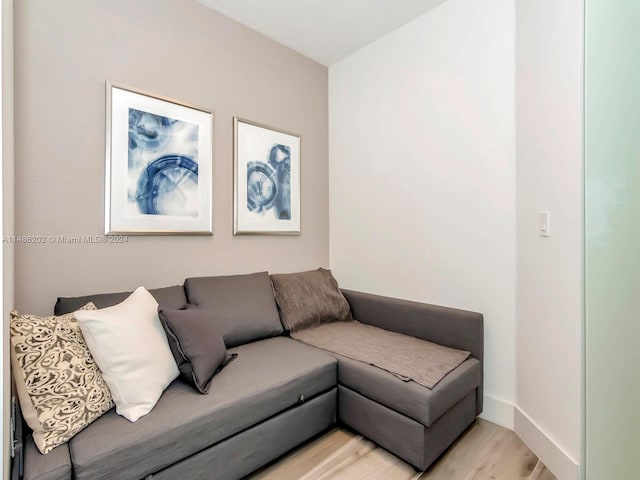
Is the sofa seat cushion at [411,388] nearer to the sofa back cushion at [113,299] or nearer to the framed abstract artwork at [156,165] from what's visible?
the sofa back cushion at [113,299]

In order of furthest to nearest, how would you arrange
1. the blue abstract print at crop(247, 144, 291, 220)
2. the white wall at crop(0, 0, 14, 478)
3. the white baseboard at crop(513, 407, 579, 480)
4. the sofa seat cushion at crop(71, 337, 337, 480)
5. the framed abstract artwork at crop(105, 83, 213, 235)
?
1. the blue abstract print at crop(247, 144, 291, 220)
2. the framed abstract artwork at crop(105, 83, 213, 235)
3. the white baseboard at crop(513, 407, 579, 480)
4. the sofa seat cushion at crop(71, 337, 337, 480)
5. the white wall at crop(0, 0, 14, 478)

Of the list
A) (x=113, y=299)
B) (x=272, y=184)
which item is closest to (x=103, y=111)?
(x=113, y=299)

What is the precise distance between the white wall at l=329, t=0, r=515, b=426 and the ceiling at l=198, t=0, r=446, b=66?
0.37 feet

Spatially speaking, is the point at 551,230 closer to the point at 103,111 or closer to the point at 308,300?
the point at 308,300

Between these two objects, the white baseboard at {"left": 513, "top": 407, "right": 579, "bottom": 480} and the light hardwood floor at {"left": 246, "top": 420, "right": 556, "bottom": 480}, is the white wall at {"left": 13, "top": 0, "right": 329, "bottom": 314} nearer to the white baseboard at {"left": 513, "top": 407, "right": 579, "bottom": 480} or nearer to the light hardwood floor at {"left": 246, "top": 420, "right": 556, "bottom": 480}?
the light hardwood floor at {"left": 246, "top": 420, "right": 556, "bottom": 480}

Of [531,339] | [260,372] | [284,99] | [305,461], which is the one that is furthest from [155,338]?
[284,99]

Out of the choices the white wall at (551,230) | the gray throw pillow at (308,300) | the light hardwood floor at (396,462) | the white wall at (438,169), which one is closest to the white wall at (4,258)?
the light hardwood floor at (396,462)

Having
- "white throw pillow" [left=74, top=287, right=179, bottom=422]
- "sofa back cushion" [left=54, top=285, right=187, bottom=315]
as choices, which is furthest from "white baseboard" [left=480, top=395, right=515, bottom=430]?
"sofa back cushion" [left=54, top=285, right=187, bottom=315]

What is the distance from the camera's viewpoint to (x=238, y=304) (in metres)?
2.10

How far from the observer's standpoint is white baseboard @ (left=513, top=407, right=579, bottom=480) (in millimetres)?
1427

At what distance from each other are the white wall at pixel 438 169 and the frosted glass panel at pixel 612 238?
1.00 meters

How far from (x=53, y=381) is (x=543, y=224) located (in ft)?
7.52

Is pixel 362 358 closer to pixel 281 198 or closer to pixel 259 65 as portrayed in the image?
pixel 281 198

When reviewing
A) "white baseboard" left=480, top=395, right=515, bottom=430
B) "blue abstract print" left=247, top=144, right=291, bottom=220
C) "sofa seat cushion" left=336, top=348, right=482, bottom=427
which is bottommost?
"white baseboard" left=480, top=395, right=515, bottom=430
